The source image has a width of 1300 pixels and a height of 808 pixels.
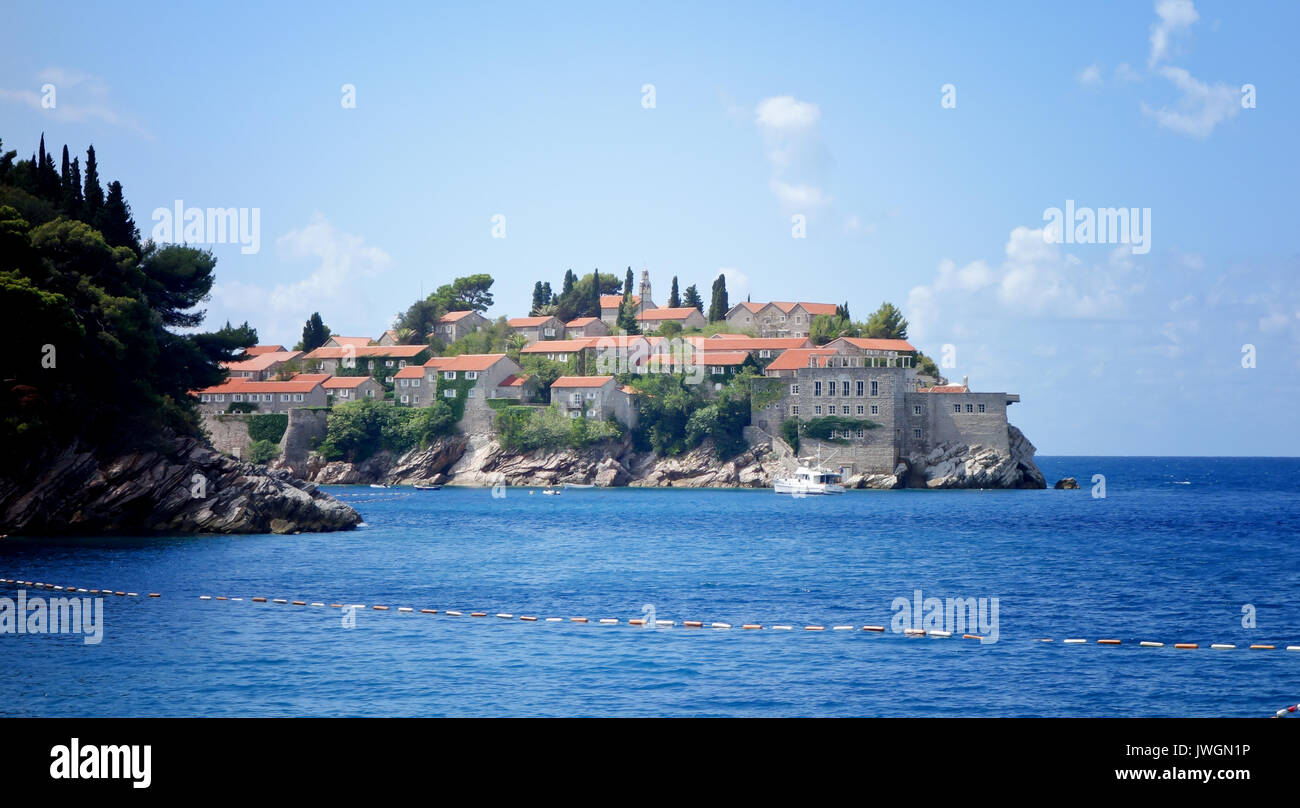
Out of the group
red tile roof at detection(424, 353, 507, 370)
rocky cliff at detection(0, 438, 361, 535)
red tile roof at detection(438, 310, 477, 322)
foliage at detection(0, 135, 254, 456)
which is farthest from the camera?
red tile roof at detection(438, 310, 477, 322)

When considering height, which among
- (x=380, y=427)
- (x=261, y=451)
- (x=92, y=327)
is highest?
(x=92, y=327)

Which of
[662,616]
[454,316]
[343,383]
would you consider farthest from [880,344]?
[662,616]

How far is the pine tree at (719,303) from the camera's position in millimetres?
130125

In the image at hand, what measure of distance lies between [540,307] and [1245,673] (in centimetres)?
12390

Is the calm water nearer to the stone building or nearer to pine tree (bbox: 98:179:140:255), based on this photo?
pine tree (bbox: 98:179:140:255)

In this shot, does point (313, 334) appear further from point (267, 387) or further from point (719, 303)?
point (719, 303)

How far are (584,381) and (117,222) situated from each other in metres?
54.8

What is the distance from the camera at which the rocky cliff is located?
45.6 meters

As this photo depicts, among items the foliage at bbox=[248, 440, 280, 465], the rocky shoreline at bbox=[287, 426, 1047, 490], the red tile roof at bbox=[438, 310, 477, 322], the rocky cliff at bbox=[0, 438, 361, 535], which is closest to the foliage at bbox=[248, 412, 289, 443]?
the foliage at bbox=[248, 440, 280, 465]

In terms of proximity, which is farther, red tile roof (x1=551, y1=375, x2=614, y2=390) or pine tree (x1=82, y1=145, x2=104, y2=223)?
red tile roof (x1=551, y1=375, x2=614, y2=390)

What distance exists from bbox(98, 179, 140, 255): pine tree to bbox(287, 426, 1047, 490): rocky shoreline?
50782 mm

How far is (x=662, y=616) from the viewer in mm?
30688

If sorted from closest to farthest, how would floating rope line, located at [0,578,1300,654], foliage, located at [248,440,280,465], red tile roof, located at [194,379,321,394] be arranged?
floating rope line, located at [0,578,1300,654] → foliage, located at [248,440,280,465] → red tile roof, located at [194,379,321,394]
